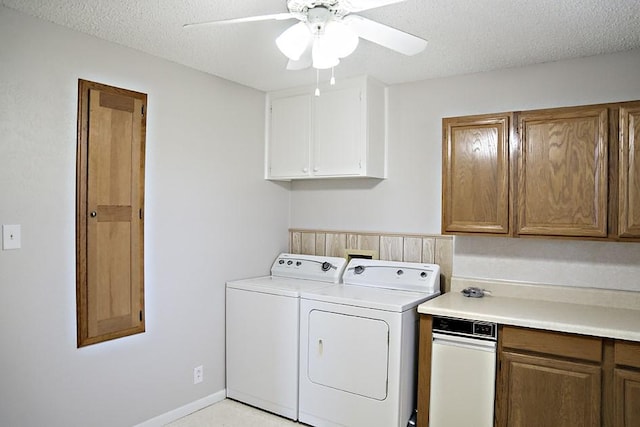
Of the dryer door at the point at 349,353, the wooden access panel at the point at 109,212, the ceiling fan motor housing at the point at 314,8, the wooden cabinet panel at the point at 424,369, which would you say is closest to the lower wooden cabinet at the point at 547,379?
Answer: the wooden cabinet panel at the point at 424,369

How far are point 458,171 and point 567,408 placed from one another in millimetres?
1381

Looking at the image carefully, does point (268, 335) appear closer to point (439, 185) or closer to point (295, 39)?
point (439, 185)

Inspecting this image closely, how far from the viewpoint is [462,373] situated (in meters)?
2.50

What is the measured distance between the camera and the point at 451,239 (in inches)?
125

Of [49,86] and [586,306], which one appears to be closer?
[49,86]

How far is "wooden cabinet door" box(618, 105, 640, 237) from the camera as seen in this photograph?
231 centimetres

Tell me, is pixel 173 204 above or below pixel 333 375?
above

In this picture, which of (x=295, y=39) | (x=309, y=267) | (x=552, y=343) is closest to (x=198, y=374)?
(x=309, y=267)

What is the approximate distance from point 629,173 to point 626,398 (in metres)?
1.08

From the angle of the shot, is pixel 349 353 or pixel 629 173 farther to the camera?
pixel 349 353

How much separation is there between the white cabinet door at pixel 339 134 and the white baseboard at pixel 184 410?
179cm

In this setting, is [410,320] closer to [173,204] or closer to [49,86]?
[173,204]

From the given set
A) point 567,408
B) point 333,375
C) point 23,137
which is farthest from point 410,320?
point 23,137

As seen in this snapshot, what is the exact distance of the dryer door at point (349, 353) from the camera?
8.80ft
